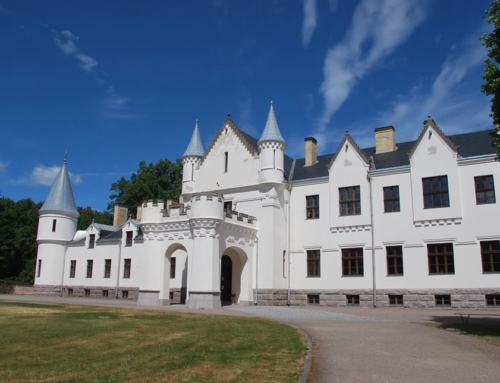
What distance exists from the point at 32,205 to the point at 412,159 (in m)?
60.5

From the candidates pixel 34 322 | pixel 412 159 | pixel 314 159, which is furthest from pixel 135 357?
pixel 314 159

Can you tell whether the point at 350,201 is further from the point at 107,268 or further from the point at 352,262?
Answer: the point at 107,268

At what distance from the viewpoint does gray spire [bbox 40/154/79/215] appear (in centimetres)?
4591

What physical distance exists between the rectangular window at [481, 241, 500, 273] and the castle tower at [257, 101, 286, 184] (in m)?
13.2

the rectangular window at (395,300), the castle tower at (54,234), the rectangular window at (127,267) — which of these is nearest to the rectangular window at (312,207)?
the rectangular window at (395,300)

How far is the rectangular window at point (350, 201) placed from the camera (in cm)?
3034

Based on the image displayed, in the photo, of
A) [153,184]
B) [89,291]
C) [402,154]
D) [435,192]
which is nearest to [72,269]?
[89,291]

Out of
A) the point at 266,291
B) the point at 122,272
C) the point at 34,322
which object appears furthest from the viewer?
the point at 122,272

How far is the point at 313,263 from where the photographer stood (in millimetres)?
31391

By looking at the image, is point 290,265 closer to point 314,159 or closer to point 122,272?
point 314,159

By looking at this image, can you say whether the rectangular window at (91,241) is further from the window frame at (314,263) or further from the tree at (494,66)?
the tree at (494,66)

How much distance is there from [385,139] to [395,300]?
11467mm

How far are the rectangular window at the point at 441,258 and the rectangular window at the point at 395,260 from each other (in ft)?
5.57

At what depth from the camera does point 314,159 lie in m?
35.9
